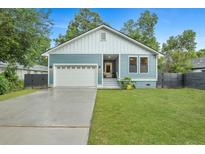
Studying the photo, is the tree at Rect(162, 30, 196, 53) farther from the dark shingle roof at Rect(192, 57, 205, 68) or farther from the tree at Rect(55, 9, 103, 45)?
the tree at Rect(55, 9, 103, 45)

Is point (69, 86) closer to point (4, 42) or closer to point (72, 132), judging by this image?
point (4, 42)

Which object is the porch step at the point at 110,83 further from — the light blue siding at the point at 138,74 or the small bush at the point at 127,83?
the light blue siding at the point at 138,74

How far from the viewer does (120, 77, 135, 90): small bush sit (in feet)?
54.9

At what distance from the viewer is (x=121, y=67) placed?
17.6m

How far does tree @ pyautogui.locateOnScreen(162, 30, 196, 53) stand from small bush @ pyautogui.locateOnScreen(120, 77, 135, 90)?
2222 centimetres

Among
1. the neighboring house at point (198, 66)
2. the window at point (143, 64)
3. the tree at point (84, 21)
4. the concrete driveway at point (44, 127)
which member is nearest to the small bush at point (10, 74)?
the concrete driveway at point (44, 127)

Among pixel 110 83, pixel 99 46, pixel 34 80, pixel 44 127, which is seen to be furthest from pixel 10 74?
pixel 44 127

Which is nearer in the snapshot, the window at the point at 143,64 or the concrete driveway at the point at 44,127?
the concrete driveway at the point at 44,127

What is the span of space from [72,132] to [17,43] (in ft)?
40.4

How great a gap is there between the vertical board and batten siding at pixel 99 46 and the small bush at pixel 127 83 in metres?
2.53

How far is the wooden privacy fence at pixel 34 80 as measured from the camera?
1841 centimetres

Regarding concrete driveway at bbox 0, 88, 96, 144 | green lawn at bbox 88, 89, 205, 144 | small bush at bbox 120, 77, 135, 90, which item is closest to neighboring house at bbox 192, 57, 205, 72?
small bush at bbox 120, 77, 135, 90

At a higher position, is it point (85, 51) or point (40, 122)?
point (85, 51)
